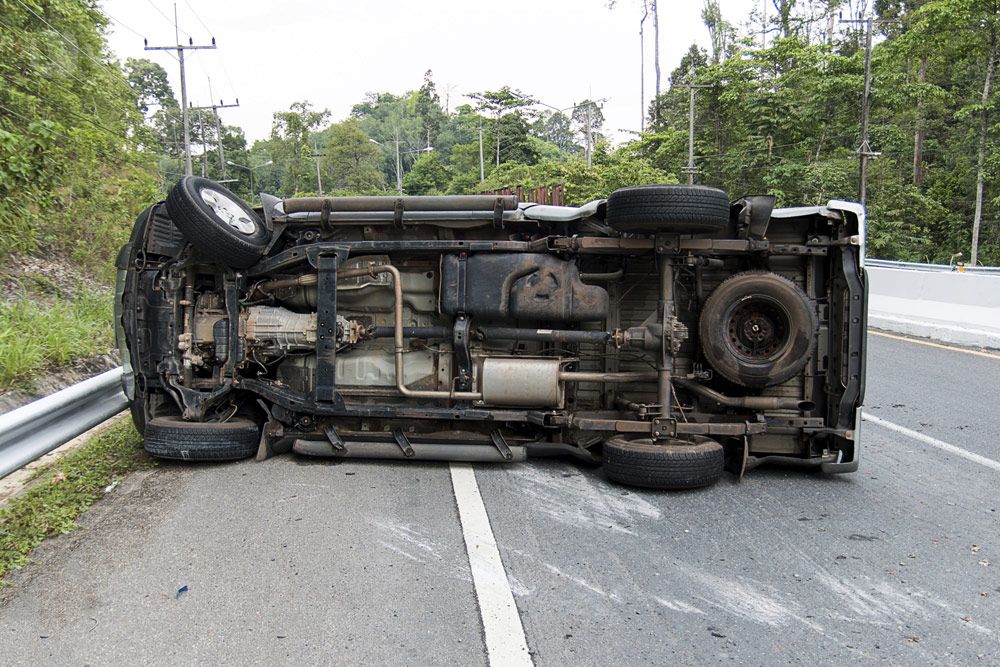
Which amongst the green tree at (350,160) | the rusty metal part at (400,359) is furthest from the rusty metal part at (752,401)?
the green tree at (350,160)

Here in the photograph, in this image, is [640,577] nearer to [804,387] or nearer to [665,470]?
[665,470]

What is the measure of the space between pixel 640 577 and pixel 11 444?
321 centimetres

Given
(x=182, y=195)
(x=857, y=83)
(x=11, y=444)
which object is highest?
(x=857, y=83)

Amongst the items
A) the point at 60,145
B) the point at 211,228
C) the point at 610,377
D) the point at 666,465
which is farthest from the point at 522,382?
the point at 60,145

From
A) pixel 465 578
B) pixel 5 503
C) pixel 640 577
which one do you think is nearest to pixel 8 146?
pixel 5 503

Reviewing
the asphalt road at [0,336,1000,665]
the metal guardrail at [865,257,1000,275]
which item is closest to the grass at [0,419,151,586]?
the asphalt road at [0,336,1000,665]

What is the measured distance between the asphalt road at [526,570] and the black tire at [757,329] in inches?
31.1

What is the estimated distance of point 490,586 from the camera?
3361mm

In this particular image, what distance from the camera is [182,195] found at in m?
5.12

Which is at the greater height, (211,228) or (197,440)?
(211,228)

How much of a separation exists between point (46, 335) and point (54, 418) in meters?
4.34

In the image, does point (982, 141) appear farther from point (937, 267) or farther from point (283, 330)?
point (283, 330)

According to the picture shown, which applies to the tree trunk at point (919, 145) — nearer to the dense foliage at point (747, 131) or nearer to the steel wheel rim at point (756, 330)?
the dense foliage at point (747, 131)

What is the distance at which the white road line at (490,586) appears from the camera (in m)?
2.81
